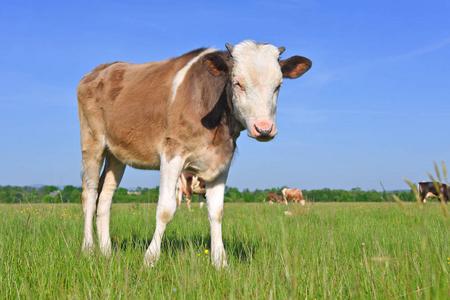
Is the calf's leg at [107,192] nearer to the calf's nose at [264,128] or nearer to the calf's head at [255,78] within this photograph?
the calf's head at [255,78]

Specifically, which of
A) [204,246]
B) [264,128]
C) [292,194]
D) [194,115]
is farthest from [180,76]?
[292,194]

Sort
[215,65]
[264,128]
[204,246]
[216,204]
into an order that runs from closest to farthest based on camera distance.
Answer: [264,128] → [215,65] → [216,204] → [204,246]

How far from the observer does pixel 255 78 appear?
167 inches

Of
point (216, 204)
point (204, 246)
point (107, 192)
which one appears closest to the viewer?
point (216, 204)

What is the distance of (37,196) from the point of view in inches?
259

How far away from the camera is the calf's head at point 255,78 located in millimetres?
4023

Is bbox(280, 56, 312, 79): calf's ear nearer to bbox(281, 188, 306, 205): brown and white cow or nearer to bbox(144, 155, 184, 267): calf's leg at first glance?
bbox(144, 155, 184, 267): calf's leg

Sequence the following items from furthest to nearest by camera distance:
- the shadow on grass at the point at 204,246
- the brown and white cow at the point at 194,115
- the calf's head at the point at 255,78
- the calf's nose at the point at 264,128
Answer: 1. the brown and white cow at the point at 194,115
2. the shadow on grass at the point at 204,246
3. the calf's head at the point at 255,78
4. the calf's nose at the point at 264,128

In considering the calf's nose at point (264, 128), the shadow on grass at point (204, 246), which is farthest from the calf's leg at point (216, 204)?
the calf's nose at point (264, 128)

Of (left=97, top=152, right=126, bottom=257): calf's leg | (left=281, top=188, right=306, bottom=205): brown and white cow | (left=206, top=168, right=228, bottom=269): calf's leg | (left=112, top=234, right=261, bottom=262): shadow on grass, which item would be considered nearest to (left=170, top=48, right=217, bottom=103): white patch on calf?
(left=206, top=168, right=228, bottom=269): calf's leg

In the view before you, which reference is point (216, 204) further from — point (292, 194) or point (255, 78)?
point (292, 194)

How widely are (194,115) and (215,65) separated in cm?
64

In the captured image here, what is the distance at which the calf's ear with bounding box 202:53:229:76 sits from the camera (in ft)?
14.7

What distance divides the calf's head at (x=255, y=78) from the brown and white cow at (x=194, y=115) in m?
0.01
